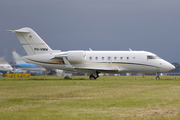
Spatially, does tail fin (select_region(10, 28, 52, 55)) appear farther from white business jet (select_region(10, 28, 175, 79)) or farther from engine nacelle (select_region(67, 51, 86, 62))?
engine nacelle (select_region(67, 51, 86, 62))

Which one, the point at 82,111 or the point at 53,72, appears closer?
the point at 82,111


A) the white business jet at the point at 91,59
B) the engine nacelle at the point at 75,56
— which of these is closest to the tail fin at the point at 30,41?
the white business jet at the point at 91,59

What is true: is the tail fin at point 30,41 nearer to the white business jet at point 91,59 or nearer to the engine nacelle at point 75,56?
the white business jet at point 91,59

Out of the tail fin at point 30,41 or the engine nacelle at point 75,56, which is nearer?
the engine nacelle at point 75,56

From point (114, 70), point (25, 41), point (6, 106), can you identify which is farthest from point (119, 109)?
point (25, 41)

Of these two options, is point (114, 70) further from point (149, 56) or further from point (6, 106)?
point (6, 106)

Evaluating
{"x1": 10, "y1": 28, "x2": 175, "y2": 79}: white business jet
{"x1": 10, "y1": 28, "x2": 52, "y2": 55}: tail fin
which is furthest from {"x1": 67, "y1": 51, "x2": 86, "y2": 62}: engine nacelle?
{"x1": 10, "y1": 28, "x2": 52, "y2": 55}: tail fin

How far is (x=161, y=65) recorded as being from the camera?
1544 inches

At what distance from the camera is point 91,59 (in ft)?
131

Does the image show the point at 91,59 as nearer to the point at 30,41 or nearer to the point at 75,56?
the point at 75,56

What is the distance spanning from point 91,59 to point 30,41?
9085mm

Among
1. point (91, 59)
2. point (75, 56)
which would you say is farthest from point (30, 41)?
Answer: point (91, 59)

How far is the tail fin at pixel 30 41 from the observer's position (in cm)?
4022

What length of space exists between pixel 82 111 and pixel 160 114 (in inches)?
122
